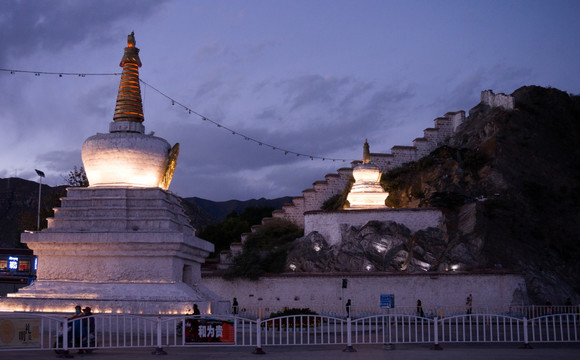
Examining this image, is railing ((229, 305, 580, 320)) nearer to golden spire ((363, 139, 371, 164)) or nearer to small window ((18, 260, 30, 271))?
golden spire ((363, 139, 371, 164))

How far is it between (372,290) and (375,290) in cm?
16

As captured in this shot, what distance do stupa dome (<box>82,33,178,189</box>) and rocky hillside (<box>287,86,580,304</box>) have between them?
1552cm

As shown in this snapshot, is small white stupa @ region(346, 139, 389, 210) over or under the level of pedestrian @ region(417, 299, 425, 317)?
over

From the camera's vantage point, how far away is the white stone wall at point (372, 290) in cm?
3538

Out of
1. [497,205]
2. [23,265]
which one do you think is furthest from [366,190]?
[23,265]

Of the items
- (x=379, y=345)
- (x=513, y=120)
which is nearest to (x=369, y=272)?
(x=379, y=345)

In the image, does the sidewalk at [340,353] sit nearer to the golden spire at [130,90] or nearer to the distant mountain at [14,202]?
the golden spire at [130,90]

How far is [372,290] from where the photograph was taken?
36.8 meters

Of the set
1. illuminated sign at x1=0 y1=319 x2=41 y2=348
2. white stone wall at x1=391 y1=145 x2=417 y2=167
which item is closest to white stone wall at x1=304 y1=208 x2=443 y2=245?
white stone wall at x1=391 y1=145 x2=417 y2=167

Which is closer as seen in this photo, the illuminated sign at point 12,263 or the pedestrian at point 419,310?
the pedestrian at point 419,310

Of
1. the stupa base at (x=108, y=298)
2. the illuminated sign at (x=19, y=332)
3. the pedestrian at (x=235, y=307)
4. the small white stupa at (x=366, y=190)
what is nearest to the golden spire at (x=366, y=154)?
the small white stupa at (x=366, y=190)

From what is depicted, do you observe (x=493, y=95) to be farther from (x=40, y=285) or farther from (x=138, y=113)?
(x=40, y=285)

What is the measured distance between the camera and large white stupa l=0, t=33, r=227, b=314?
2369 cm

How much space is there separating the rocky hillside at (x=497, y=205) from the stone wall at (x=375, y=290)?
1192 millimetres
